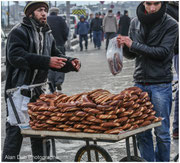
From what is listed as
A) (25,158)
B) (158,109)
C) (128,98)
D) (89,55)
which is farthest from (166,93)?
(89,55)

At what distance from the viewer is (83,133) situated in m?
4.18

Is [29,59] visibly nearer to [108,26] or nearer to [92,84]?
[92,84]

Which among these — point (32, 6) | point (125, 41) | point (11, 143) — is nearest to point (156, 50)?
point (125, 41)

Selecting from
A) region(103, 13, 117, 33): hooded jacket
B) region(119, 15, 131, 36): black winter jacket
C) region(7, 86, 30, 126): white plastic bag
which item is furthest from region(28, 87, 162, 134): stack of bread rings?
region(119, 15, 131, 36): black winter jacket

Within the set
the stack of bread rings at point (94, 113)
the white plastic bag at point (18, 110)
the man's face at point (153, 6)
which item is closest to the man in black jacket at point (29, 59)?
the white plastic bag at point (18, 110)

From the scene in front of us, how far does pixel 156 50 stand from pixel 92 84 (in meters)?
7.84

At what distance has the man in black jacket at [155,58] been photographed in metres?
5.10

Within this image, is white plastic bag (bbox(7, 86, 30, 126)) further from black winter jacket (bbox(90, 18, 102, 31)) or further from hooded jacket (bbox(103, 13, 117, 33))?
black winter jacket (bbox(90, 18, 102, 31))

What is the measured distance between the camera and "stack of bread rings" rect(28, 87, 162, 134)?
13.6 feet

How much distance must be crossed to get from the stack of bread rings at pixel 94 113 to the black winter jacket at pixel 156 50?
0.68 metres

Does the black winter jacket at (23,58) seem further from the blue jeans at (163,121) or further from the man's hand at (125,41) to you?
the blue jeans at (163,121)

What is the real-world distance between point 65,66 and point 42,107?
898 millimetres

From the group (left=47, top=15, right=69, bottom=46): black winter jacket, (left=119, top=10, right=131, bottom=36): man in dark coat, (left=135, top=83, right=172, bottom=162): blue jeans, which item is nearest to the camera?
(left=135, top=83, right=172, bottom=162): blue jeans

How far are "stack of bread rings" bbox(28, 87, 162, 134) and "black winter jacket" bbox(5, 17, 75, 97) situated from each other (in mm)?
482
